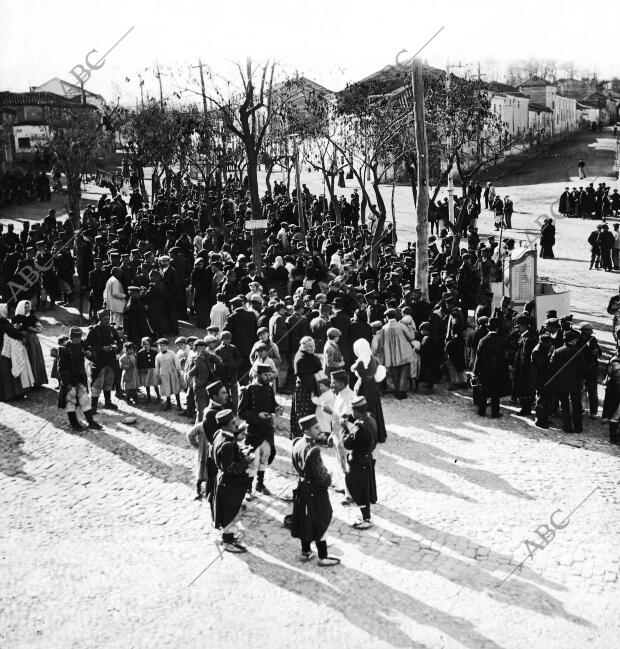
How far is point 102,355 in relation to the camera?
1234 centimetres

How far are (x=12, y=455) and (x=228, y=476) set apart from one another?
14.5 ft

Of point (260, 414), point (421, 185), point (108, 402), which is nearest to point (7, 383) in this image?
point (108, 402)

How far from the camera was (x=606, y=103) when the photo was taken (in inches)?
2965

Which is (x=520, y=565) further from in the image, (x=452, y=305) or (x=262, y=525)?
(x=452, y=305)

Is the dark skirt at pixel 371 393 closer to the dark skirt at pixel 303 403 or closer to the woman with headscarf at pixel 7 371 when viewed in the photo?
the dark skirt at pixel 303 403

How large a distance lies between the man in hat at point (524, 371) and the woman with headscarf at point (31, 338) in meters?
7.53

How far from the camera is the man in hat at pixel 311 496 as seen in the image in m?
7.85

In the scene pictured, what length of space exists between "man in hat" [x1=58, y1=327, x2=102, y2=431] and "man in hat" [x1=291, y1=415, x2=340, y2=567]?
488 cm

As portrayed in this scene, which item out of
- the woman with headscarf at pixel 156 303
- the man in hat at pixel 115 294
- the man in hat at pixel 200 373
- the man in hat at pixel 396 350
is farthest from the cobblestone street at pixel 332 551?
the man in hat at pixel 115 294

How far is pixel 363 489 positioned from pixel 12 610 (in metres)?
3.52

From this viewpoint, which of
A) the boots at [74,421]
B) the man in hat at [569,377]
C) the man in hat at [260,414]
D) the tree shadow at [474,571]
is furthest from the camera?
the boots at [74,421]

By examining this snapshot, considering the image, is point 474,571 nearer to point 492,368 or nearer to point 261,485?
point 261,485

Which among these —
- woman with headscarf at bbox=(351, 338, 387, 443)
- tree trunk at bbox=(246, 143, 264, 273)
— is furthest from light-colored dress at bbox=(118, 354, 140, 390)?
tree trunk at bbox=(246, 143, 264, 273)

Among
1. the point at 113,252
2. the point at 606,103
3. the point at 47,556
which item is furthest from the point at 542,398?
the point at 606,103
